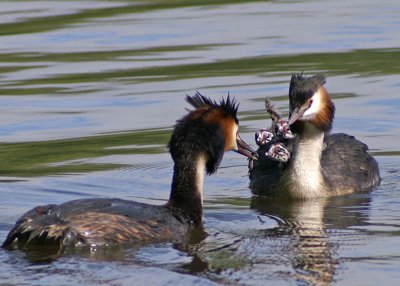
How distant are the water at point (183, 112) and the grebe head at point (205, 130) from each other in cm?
72

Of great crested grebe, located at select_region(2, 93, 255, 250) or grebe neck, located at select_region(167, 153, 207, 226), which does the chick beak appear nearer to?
great crested grebe, located at select_region(2, 93, 255, 250)

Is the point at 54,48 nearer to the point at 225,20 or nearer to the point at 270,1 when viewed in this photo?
the point at 225,20

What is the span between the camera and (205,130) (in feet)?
36.9

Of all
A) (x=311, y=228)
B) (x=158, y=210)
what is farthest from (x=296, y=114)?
(x=158, y=210)

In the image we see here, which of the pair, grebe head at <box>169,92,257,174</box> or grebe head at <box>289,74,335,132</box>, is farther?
grebe head at <box>289,74,335,132</box>

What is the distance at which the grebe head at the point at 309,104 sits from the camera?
1352 cm

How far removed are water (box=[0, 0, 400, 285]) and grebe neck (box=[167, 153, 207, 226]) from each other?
0.81 feet

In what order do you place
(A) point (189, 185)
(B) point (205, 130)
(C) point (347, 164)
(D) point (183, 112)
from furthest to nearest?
(D) point (183, 112) < (C) point (347, 164) < (A) point (189, 185) < (B) point (205, 130)

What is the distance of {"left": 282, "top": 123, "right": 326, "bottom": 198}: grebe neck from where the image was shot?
13594mm

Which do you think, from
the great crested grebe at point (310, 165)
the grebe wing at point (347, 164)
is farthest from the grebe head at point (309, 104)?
the grebe wing at point (347, 164)

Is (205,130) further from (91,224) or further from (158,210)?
(91,224)

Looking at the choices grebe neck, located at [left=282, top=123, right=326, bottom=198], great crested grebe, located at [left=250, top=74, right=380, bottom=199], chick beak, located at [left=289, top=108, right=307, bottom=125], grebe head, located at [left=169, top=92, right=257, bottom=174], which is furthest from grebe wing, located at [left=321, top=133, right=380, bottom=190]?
grebe head, located at [left=169, top=92, right=257, bottom=174]

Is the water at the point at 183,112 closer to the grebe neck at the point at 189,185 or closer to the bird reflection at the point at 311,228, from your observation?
the bird reflection at the point at 311,228

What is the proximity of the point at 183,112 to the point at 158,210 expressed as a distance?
6195 mm
